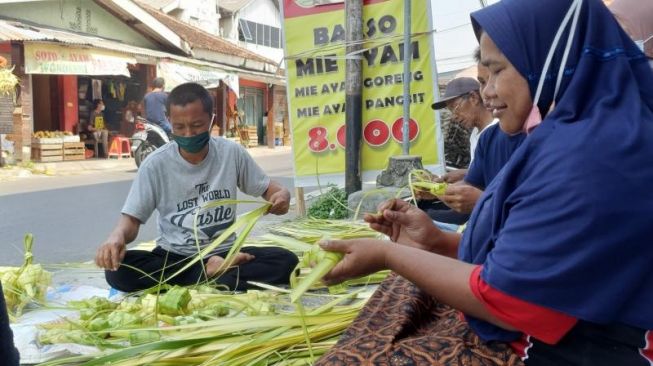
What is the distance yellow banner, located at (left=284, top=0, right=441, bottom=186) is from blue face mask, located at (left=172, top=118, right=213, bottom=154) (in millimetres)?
2499

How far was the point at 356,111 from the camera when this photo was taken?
548 cm

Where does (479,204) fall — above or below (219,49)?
below

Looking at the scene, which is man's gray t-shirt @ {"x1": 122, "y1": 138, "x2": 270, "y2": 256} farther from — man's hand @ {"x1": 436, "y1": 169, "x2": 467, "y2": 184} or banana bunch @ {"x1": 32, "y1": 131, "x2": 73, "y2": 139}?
banana bunch @ {"x1": 32, "y1": 131, "x2": 73, "y2": 139}

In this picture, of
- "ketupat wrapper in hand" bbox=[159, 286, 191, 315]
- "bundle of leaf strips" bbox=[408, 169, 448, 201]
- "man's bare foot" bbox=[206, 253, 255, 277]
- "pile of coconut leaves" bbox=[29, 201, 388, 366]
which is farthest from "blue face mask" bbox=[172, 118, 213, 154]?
"bundle of leaf strips" bbox=[408, 169, 448, 201]

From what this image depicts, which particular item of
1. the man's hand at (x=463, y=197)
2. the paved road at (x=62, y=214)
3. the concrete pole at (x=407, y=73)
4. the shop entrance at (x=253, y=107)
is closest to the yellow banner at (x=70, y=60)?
the paved road at (x=62, y=214)

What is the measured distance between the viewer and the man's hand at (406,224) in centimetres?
203

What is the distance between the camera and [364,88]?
18.2 ft

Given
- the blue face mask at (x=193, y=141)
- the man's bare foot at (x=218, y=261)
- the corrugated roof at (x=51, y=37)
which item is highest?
the corrugated roof at (x=51, y=37)

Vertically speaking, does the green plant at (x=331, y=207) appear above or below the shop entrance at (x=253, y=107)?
below

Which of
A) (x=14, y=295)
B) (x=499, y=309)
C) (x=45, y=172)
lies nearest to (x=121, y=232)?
(x=14, y=295)

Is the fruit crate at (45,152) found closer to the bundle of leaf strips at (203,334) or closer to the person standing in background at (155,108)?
the person standing in background at (155,108)

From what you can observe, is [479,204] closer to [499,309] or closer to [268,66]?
[499,309]

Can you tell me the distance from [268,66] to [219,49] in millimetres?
2941

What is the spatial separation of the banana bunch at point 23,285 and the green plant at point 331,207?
2754 millimetres
